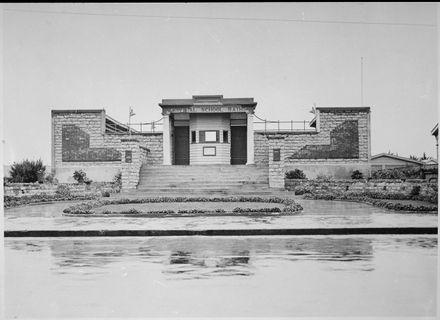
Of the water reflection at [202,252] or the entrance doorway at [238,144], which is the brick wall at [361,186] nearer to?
the entrance doorway at [238,144]

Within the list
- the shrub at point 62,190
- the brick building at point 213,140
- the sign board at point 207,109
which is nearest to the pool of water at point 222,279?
the shrub at point 62,190

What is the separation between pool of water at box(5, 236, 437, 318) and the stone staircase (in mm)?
13202

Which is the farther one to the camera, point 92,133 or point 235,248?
point 92,133

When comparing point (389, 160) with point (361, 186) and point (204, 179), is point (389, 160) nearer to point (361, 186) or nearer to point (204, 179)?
point (361, 186)

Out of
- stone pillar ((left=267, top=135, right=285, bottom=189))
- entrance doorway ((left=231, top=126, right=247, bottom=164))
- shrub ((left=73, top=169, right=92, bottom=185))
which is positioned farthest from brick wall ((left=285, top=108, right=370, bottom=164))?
shrub ((left=73, top=169, right=92, bottom=185))

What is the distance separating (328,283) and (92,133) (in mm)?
27010

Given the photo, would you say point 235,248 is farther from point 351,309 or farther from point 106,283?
point 351,309

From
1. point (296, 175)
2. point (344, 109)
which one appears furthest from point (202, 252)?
point (344, 109)

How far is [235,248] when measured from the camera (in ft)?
33.7

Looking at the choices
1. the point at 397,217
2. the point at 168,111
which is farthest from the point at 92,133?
the point at 397,217

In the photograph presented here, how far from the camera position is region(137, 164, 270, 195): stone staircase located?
2441cm

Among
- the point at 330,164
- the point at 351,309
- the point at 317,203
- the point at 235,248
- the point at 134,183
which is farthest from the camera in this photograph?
the point at 330,164

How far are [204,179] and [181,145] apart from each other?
8.52 meters

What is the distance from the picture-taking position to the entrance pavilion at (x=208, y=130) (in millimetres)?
32562
